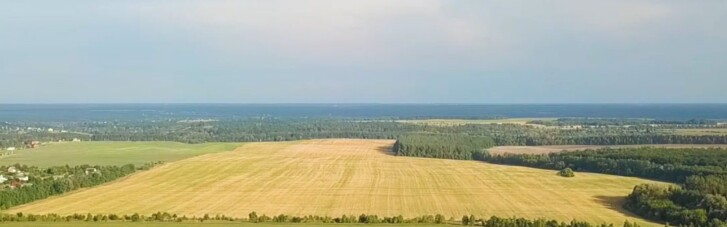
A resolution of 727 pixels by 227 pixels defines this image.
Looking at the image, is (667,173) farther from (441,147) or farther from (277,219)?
(277,219)

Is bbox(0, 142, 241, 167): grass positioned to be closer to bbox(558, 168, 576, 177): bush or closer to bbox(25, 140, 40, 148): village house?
bbox(25, 140, 40, 148): village house

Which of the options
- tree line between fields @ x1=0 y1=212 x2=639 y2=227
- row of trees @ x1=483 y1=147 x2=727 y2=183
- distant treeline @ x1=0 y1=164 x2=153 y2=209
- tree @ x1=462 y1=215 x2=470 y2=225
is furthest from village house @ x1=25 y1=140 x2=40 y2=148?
tree @ x1=462 y1=215 x2=470 y2=225

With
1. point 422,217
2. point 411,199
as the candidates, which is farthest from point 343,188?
point 422,217

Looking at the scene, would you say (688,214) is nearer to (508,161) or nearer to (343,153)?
(508,161)

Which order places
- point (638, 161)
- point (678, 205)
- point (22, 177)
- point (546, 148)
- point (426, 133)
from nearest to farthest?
1. point (678, 205)
2. point (22, 177)
3. point (638, 161)
4. point (546, 148)
5. point (426, 133)

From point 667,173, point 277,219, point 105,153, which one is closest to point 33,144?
point 105,153
